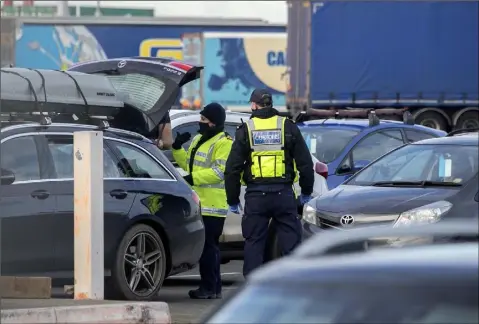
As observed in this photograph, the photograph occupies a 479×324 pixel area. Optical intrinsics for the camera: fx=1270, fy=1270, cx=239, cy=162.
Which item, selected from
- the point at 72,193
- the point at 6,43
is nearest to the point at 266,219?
the point at 72,193

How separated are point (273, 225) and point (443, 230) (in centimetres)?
632

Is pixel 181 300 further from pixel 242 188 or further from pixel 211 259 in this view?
pixel 242 188

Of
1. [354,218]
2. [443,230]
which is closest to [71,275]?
[354,218]

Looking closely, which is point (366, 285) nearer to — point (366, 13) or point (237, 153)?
point (237, 153)

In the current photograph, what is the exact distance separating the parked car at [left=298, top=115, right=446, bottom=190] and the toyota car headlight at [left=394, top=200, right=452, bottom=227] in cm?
424

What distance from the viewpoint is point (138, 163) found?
10648 millimetres

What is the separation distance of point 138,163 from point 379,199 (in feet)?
6.83

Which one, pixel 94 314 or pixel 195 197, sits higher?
pixel 195 197

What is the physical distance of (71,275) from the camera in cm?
972

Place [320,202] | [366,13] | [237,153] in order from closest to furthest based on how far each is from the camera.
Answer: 1. [237,153]
2. [320,202]
3. [366,13]

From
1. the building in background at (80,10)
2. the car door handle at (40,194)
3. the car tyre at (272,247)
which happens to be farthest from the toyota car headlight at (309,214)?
the building in background at (80,10)

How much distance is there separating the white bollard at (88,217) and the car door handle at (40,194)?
1.53 feet

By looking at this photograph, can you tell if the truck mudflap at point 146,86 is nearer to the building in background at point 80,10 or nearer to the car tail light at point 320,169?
the car tail light at point 320,169

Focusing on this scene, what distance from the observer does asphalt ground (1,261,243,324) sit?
876 cm
